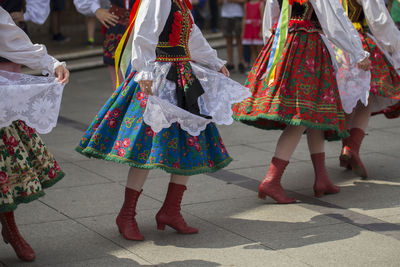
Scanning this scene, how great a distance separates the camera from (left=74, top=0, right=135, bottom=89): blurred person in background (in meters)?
6.57

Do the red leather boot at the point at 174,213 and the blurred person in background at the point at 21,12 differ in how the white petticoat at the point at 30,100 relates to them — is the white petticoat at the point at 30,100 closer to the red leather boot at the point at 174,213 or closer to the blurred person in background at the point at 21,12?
the blurred person in background at the point at 21,12

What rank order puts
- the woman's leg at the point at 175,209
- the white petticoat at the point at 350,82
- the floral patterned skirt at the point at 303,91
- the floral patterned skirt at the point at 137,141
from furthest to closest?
the white petticoat at the point at 350,82
the floral patterned skirt at the point at 303,91
the woman's leg at the point at 175,209
the floral patterned skirt at the point at 137,141

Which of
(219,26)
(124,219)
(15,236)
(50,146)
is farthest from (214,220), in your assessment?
(219,26)

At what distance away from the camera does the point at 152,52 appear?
172 inches

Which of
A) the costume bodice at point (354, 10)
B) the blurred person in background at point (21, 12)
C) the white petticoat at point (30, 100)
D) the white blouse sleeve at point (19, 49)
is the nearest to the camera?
the white petticoat at point (30, 100)

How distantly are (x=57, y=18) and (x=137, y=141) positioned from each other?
10786mm

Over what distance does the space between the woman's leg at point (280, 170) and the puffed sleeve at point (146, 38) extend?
144 centimetres

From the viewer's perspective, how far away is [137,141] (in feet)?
14.6

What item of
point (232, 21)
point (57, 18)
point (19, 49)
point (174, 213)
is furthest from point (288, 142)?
point (57, 18)

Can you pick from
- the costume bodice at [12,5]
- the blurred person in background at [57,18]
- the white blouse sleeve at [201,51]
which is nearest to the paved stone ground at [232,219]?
the white blouse sleeve at [201,51]

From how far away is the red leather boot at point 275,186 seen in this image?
17.7 ft

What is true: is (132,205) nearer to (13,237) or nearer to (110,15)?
(13,237)

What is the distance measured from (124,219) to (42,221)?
2.18 ft

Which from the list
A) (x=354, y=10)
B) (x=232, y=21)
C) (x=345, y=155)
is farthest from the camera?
(x=232, y=21)
